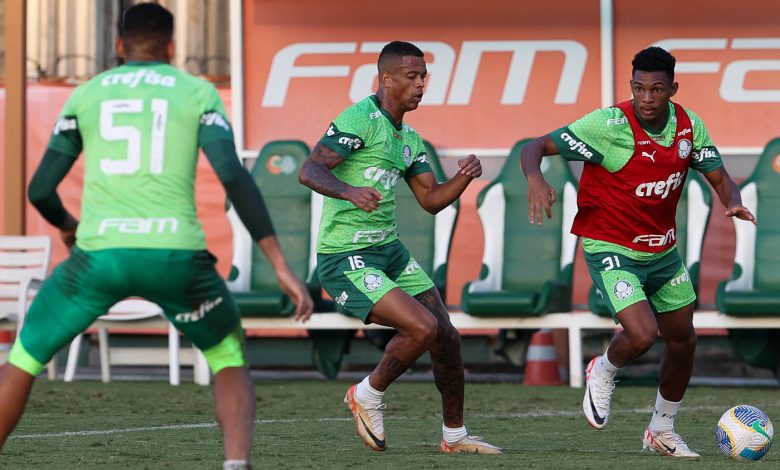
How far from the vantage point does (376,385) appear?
8.04m

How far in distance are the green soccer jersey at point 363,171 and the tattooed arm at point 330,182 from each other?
71mm

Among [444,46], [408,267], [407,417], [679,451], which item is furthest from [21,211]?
[679,451]

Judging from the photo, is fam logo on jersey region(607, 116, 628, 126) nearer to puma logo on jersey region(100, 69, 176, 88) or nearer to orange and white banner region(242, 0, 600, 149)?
puma logo on jersey region(100, 69, 176, 88)

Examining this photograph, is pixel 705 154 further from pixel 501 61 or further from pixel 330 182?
pixel 501 61

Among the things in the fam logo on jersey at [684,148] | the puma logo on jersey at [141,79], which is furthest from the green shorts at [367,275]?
the puma logo on jersey at [141,79]

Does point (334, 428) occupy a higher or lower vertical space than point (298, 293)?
lower

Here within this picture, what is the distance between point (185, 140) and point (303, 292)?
0.72 metres

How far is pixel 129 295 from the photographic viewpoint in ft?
18.9

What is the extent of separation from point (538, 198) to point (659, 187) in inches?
33.6

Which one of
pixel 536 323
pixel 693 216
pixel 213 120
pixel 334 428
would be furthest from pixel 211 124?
pixel 693 216

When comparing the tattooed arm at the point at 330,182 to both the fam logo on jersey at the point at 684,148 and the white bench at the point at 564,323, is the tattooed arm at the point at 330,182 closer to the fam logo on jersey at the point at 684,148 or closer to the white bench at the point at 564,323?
the fam logo on jersey at the point at 684,148

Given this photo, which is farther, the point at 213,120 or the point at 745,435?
the point at 745,435

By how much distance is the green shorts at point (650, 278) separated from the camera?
26.8 feet

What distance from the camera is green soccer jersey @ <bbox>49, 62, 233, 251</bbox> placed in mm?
5688
